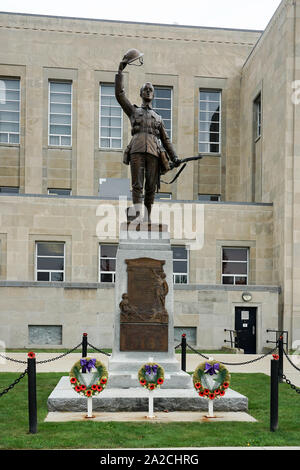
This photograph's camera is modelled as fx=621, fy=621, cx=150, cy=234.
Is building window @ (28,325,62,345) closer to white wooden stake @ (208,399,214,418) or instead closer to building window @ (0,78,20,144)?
building window @ (0,78,20,144)

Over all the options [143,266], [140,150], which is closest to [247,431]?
[143,266]

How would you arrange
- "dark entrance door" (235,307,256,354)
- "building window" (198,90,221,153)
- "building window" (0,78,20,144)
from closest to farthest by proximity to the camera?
"dark entrance door" (235,307,256,354) < "building window" (0,78,20,144) < "building window" (198,90,221,153)

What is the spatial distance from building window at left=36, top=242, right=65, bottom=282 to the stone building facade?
48mm

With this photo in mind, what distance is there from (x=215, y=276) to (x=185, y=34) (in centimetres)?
1456

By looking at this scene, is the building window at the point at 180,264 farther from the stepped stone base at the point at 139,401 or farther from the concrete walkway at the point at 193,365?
the stepped stone base at the point at 139,401

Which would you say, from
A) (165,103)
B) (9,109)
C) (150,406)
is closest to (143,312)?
(150,406)

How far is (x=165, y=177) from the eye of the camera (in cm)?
3350

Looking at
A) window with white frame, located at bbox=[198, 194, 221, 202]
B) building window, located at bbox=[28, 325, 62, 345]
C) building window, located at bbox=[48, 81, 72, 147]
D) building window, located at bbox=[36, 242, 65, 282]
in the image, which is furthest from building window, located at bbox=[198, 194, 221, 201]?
building window, located at bbox=[28, 325, 62, 345]

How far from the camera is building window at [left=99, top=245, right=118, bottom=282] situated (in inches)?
1105

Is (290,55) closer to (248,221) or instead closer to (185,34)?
(248,221)

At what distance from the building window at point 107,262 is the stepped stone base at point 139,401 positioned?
648 inches

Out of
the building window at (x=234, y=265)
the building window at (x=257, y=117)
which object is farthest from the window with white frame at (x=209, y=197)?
the building window at (x=234, y=265)

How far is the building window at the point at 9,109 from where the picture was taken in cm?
3381

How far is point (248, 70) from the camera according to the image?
33375 mm
